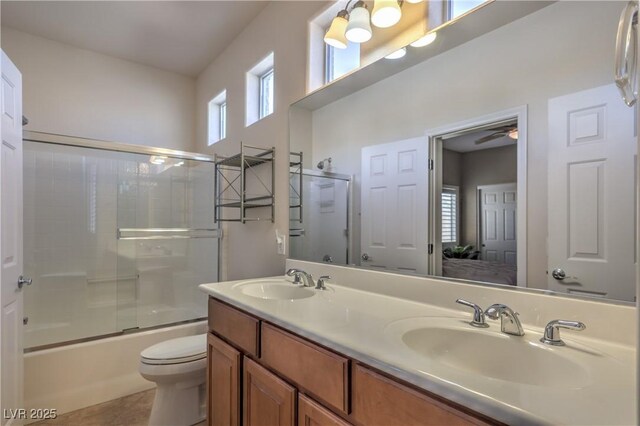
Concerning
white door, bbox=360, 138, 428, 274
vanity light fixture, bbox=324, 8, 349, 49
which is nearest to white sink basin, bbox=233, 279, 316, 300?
white door, bbox=360, 138, 428, 274

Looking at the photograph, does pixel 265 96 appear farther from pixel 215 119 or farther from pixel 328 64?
pixel 215 119

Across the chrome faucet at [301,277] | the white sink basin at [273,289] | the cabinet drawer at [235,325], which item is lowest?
the cabinet drawer at [235,325]

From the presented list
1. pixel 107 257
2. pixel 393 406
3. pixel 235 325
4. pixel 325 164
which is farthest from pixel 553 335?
pixel 107 257

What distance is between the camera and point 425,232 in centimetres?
137

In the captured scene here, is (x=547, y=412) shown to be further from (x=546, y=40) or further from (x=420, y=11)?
(x=420, y=11)

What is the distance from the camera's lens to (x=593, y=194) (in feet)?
3.02

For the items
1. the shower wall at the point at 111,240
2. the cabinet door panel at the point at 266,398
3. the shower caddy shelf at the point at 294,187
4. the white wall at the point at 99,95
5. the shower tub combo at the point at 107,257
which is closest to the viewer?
the cabinet door panel at the point at 266,398

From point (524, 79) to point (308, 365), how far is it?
1171mm

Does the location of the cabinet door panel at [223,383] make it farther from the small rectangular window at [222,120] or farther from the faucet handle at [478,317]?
the small rectangular window at [222,120]

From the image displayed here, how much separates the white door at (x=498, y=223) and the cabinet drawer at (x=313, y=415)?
75 cm

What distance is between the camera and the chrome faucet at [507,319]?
91 cm

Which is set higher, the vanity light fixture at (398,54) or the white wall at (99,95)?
the white wall at (99,95)

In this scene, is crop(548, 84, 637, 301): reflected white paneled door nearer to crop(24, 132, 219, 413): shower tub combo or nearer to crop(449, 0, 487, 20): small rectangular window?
crop(449, 0, 487, 20): small rectangular window

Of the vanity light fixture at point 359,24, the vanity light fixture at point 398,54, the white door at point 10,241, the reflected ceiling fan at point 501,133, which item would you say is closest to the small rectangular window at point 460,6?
the vanity light fixture at point 398,54
